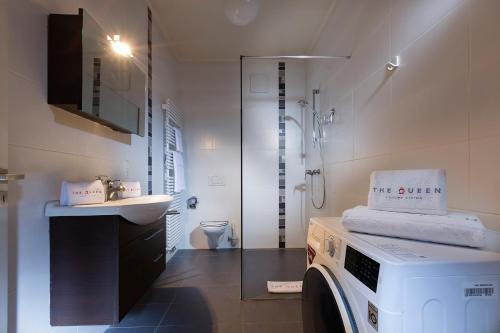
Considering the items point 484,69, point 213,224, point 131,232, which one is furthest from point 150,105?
point 484,69

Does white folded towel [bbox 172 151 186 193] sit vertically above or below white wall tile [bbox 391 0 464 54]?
below

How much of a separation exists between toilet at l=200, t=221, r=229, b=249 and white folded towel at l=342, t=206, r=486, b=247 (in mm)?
2252

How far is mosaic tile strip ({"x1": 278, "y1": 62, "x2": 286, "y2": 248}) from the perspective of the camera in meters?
3.23

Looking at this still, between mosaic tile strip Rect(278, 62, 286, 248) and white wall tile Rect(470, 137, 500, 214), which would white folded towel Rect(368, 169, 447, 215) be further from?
mosaic tile strip Rect(278, 62, 286, 248)

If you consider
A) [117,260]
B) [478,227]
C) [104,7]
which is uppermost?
[104,7]

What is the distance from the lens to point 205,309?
1870mm

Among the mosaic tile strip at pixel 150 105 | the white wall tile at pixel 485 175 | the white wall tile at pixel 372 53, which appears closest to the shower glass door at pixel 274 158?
the mosaic tile strip at pixel 150 105

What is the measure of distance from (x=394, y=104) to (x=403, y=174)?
59 centimetres

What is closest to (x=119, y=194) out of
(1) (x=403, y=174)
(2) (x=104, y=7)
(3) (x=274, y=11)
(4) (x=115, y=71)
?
(4) (x=115, y=71)

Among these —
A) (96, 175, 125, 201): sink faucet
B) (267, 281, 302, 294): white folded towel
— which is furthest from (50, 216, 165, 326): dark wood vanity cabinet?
(267, 281, 302, 294): white folded towel

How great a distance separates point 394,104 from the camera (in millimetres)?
1359

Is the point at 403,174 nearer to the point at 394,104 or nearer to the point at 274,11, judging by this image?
the point at 394,104

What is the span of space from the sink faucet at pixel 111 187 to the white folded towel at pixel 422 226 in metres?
1.38

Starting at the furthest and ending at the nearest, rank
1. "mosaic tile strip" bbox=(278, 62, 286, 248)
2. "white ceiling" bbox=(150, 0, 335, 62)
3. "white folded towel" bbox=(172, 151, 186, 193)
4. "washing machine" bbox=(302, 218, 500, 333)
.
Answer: "mosaic tile strip" bbox=(278, 62, 286, 248) < "white folded towel" bbox=(172, 151, 186, 193) < "white ceiling" bbox=(150, 0, 335, 62) < "washing machine" bbox=(302, 218, 500, 333)
